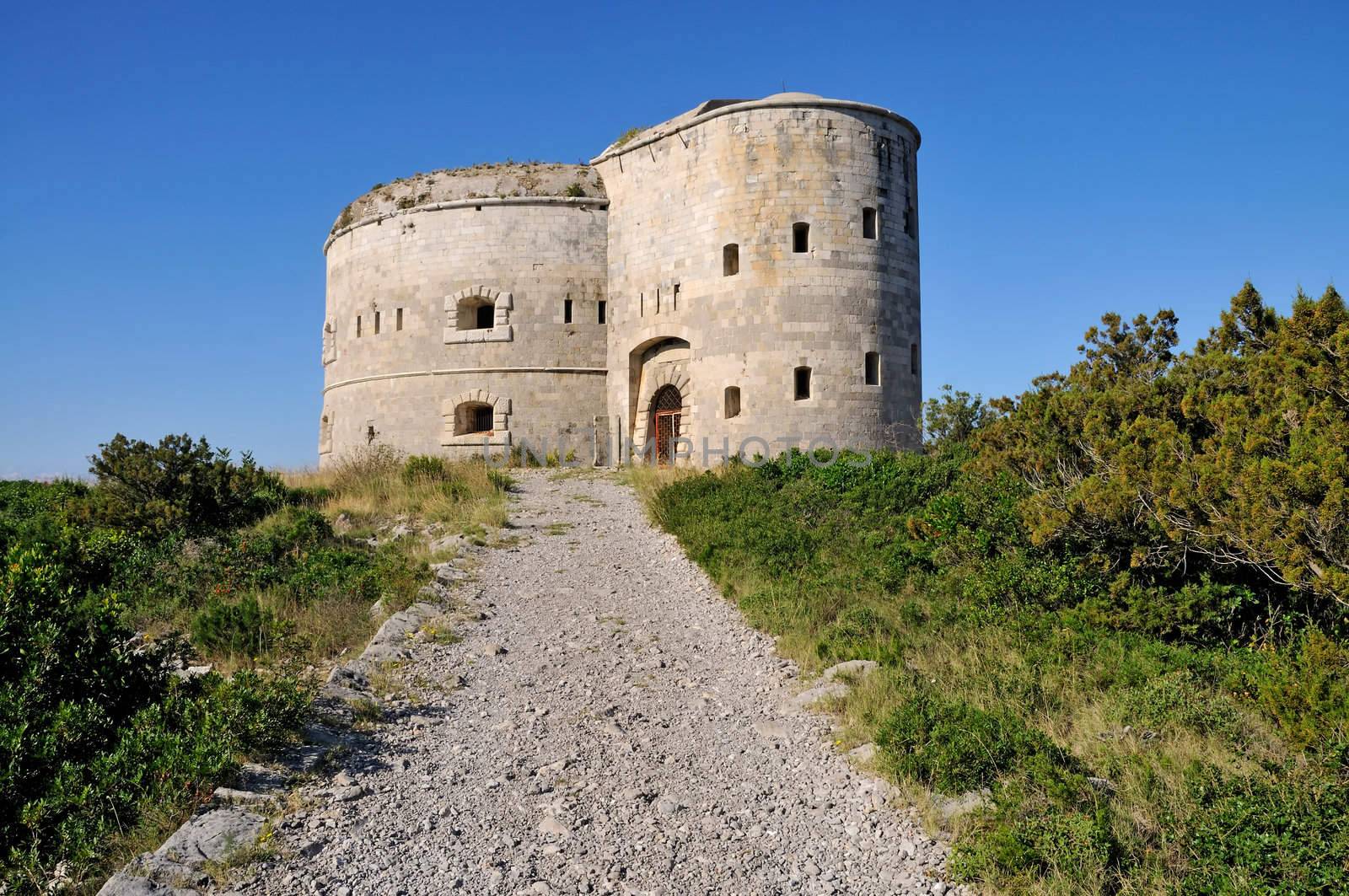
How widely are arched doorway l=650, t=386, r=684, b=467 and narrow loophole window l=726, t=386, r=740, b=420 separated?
5.95ft

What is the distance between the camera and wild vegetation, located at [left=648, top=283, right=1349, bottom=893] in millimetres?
4594

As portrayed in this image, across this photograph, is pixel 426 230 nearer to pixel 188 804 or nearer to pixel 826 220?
pixel 826 220

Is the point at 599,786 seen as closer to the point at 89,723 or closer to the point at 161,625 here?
the point at 89,723

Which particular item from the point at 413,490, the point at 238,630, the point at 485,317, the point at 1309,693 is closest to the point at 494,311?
the point at 485,317

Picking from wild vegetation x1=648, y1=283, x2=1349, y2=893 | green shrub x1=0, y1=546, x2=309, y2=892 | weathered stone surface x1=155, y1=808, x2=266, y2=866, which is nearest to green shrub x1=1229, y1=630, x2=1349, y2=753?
wild vegetation x1=648, y1=283, x2=1349, y2=893

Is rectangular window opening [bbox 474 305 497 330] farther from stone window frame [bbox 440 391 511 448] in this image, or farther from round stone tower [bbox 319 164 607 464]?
stone window frame [bbox 440 391 511 448]

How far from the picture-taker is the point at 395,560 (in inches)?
428

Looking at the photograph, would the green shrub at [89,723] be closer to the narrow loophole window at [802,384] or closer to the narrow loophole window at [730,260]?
the narrow loophole window at [802,384]

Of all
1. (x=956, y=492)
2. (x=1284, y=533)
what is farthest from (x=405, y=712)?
(x=956, y=492)

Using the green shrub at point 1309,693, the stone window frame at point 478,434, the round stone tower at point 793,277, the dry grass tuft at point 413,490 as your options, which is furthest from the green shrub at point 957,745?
the stone window frame at point 478,434

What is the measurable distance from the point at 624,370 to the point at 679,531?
33.2ft

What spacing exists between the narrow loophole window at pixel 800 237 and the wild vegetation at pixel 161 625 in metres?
8.51

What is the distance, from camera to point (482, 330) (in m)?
23.2

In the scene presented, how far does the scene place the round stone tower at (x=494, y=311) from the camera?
2306cm
